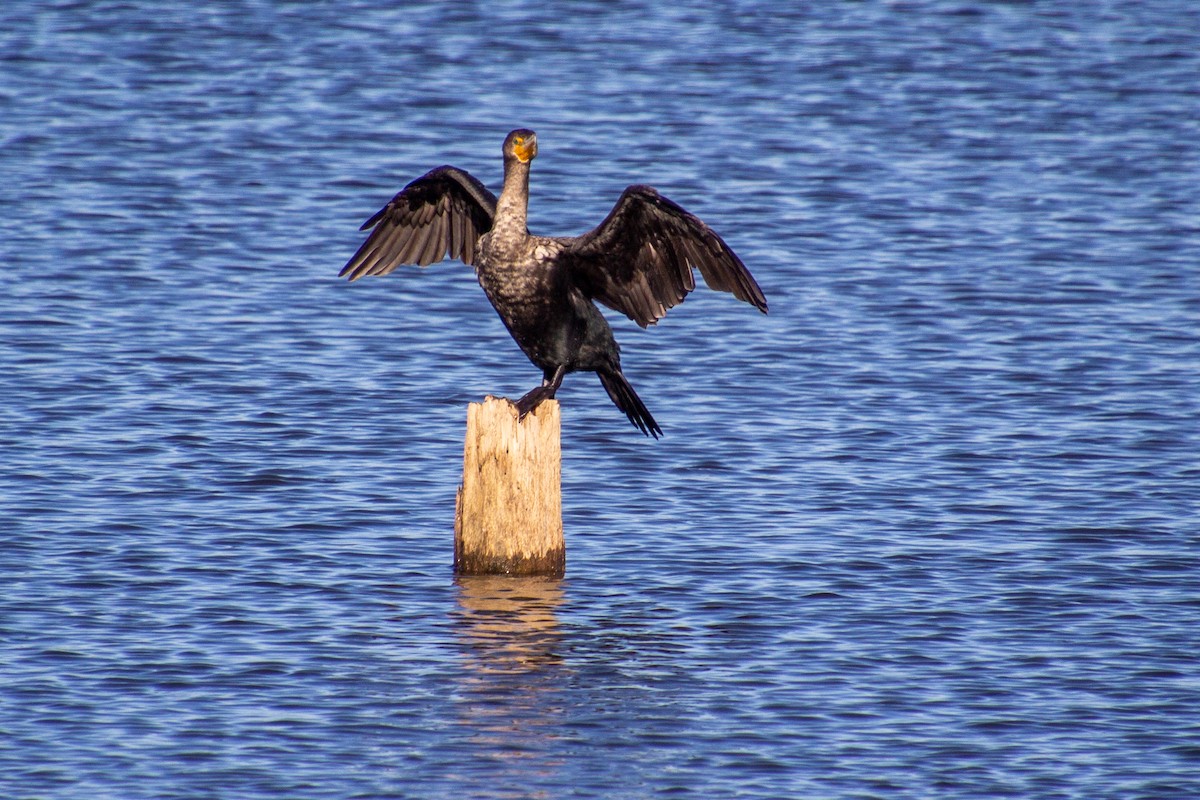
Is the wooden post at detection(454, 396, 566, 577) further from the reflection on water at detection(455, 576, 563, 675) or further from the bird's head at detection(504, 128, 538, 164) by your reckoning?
the bird's head at detection(504, 128, 538, 164)

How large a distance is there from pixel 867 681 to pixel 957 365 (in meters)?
6.15

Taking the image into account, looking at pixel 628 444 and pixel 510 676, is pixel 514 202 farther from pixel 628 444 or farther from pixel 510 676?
pixel 628 444

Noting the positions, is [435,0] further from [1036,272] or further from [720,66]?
[1036,272]

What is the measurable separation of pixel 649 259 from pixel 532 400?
2.89 feet

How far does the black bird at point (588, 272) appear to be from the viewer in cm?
867

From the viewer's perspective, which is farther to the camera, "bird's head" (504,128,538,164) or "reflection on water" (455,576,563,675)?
"bird's head" (504,128,538,164)

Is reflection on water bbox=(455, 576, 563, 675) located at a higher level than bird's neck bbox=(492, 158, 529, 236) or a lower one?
lower

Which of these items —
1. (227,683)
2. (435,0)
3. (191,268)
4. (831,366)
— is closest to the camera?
(227,683)

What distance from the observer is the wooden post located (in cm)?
867

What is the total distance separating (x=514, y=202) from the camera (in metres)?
8.89

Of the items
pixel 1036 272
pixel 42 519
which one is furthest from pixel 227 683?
pixel 1036 272

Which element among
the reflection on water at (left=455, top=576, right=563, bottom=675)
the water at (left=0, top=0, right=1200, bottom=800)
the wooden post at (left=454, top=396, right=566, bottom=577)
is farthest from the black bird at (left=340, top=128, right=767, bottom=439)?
the water at (left=0, top=0, right=1200, bottom=800)

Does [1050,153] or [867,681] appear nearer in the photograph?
[867,681]

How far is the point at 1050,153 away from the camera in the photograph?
20.9 meters
